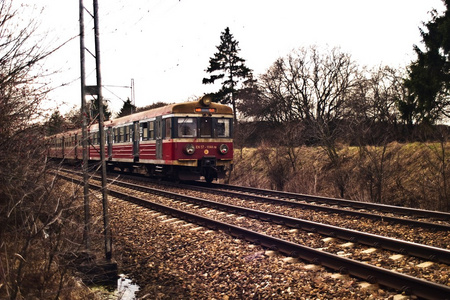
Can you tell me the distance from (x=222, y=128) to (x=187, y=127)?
61.3 inches

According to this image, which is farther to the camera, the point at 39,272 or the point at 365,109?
the point at 365,109

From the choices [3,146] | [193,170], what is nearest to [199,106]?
[193,170]

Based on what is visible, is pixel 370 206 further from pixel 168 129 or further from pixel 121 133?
pixel 121 133

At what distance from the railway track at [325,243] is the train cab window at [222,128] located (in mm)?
5691

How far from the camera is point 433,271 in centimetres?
555

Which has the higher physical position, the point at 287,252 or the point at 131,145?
the point at 131,145

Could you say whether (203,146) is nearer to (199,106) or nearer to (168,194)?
(199,106)

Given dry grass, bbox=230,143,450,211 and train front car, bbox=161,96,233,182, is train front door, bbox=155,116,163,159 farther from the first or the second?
dry grass, bbox=230,143,450,211

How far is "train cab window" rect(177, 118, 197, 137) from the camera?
617 inches

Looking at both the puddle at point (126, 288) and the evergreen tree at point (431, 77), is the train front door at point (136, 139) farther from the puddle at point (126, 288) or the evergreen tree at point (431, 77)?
the evergreen tree at point (431, 77)

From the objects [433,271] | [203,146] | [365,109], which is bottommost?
[433,271]

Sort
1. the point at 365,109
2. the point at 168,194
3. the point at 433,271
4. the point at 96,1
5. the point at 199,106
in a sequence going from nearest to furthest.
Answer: the point at 433,271 → the point at 96,1 → the point at 168,194 → the point at 199,106 → the point at 365,109

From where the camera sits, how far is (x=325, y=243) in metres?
7.25

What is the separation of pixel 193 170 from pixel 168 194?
3115 mm
